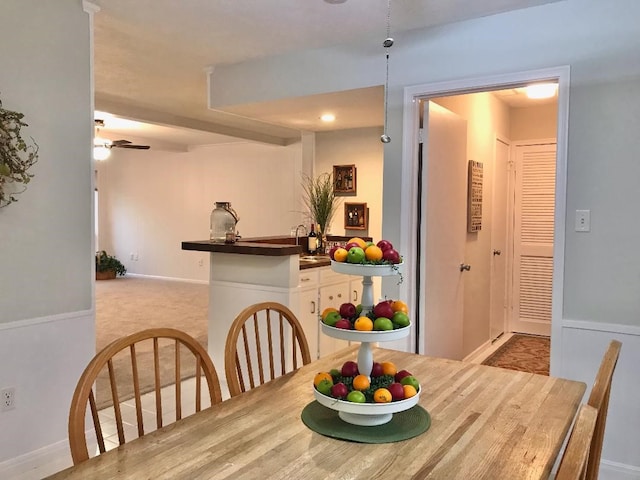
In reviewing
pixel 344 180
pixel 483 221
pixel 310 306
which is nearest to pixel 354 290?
pixel 310 306

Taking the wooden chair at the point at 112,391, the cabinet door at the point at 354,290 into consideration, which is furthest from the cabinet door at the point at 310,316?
the wooden chair at the point at 112,391

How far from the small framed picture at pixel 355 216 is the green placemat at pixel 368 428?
14.0ft

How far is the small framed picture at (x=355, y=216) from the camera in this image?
5695mm

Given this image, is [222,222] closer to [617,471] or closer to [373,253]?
[373,253]

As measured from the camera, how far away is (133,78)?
14.0 ft

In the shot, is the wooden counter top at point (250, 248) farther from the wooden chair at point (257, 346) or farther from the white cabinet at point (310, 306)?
the wooden chair at point (257, 346)

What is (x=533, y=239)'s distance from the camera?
533cm

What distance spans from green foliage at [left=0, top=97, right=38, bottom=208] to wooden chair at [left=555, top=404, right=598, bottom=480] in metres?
2.36

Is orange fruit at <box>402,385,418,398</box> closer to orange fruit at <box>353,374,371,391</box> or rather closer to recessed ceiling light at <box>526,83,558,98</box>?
orange fruit at <box>353,374,371,391</box>

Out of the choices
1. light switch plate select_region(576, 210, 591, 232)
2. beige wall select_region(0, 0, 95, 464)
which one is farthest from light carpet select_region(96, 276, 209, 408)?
light switch plate select_region(576, 210, 591, 232)

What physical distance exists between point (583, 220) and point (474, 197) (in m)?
1.69

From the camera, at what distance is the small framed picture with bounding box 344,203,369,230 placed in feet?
18.7

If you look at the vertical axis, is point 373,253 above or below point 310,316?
above

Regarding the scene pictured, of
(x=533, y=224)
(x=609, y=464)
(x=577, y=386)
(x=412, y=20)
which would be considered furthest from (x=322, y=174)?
(x=577, y=386)
